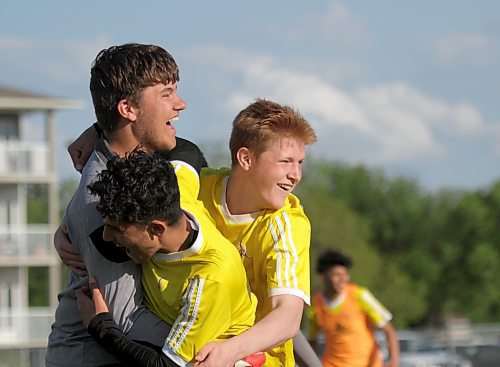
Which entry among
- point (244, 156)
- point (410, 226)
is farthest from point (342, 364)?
point (410, 226)

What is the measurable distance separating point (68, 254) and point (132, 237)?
0.54 metres

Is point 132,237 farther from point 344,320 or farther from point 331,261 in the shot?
point 331,261

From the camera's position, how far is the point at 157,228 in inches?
181

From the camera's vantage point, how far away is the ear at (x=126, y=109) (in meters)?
4.97

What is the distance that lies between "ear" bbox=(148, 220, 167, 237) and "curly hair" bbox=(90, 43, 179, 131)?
1.88ft

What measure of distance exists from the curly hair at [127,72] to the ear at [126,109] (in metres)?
0.01

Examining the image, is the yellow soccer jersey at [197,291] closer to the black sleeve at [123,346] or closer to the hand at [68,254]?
the black sleeve at [123,346]

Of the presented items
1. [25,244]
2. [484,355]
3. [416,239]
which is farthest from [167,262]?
[416,239]

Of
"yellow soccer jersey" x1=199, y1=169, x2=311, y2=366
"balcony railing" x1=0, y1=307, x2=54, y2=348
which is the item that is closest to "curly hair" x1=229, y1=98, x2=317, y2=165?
"yellow soccer jersey" x1=199, y1=169, x2=311, y2=366

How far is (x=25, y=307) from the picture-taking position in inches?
2036

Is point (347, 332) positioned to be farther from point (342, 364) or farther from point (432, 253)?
point (432, 253)

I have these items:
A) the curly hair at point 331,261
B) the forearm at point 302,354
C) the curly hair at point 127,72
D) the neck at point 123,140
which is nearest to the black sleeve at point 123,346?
the neck at point 123,140

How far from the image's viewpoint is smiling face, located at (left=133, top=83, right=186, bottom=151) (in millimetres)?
4977

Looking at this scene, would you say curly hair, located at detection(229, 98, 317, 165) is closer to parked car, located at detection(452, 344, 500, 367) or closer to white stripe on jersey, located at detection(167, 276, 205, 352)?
white stripe on jersey, located at detection(167, 276, 205, 352)
